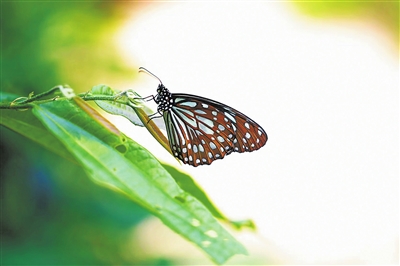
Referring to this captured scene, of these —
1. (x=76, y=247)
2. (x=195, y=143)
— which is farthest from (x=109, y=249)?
(x=195, y=143)

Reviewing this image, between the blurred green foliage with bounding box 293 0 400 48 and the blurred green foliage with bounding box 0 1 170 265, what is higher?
the blurred green foliage with bounding box 293 0 400 48

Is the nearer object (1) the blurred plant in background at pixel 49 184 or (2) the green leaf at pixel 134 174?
(2) the green leaf at pixel 134 174

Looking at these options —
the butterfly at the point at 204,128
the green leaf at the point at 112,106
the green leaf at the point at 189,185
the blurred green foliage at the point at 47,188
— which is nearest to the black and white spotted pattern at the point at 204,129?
the butterfly at the point at 204,128

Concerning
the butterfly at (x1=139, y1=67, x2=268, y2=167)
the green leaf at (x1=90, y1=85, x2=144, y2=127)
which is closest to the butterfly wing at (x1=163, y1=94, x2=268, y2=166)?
the butterfly at (x1=139, y1=67, x2=268, y2=167)

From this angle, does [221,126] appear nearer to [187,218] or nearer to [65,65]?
[187,218]

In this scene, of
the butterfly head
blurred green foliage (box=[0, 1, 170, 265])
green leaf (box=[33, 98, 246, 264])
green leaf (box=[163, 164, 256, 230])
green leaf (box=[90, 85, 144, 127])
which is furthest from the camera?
blurred green foliage (box=[0, 1, 170, 265])

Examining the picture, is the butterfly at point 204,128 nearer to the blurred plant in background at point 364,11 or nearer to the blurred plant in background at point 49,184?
the blurred plant in background at point 49,184

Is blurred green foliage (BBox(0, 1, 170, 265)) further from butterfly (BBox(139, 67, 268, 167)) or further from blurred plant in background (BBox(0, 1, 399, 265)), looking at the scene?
butterfly (BBox(139, 67, 268, 167))

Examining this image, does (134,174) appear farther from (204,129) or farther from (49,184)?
(49,184)
